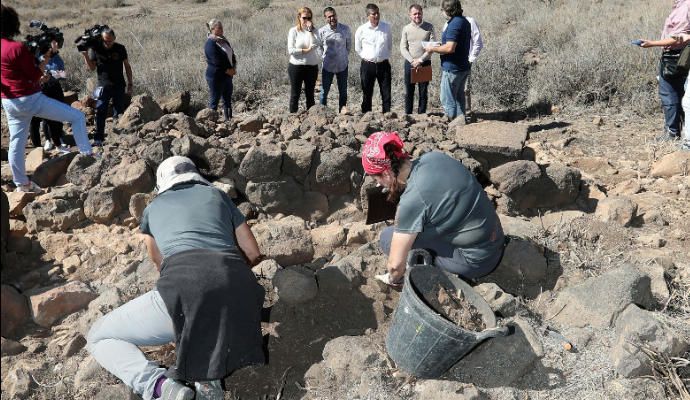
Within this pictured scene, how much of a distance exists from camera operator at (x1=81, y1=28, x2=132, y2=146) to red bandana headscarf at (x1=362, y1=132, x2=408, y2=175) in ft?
14.0

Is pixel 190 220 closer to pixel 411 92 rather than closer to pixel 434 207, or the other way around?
pixel 434 207

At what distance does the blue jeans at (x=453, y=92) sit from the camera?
656 centimetres

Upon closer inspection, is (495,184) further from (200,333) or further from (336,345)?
(200,333)

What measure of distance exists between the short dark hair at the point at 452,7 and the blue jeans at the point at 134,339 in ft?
14.9

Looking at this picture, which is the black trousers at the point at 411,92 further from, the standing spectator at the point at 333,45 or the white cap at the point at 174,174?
the white cap at the point at 174,174

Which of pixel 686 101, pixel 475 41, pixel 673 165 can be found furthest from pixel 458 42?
pixel 673 165

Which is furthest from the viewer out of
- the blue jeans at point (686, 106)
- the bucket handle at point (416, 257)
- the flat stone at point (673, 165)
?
the blue jeans at point (686, 106)

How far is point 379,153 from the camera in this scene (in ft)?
10.6

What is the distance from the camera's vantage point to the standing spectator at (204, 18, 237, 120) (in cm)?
697

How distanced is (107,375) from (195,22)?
1549 cm

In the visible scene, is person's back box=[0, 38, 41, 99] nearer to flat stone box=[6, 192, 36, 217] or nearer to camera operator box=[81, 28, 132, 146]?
flat stone box=[6, 192, 36, 217]

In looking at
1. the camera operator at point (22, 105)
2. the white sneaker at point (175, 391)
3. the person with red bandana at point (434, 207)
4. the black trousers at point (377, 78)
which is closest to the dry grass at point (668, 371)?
the person with red bandana at point (434, 207)

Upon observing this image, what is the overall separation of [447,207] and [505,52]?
6943 mm

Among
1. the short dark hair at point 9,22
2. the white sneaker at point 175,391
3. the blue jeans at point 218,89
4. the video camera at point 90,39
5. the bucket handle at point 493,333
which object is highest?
the short dark hair at point 9,22
